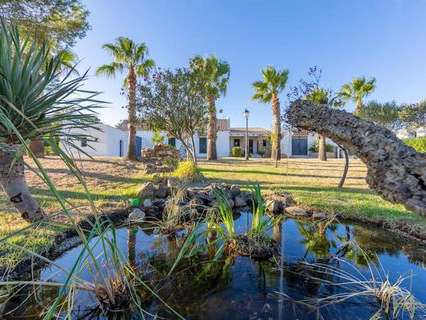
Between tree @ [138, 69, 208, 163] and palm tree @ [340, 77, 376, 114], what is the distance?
13.2m

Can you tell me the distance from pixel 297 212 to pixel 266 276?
3.34 meters

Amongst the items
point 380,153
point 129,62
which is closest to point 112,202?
point 380,153

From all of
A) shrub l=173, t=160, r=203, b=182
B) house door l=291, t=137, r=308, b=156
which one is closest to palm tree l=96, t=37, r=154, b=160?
shrub l=173, t=160, r=203, b=182

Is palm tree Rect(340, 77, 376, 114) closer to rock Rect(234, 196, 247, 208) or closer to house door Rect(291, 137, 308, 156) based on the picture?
house door Rect(291, 137, 308, 156)

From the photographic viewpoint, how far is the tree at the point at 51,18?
30.8 feet

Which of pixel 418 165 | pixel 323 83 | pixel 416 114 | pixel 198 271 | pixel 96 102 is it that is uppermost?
pixel 416 114

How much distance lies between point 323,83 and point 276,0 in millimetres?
4292

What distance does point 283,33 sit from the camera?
1402cm

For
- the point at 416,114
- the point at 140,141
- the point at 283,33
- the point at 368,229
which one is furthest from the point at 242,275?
the point at 416,114

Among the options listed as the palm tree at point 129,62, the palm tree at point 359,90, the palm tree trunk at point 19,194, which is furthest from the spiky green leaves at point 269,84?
the palm tree trunk at point 19,194

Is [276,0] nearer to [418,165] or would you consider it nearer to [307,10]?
[307,10]

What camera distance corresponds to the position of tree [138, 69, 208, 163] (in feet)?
41.7

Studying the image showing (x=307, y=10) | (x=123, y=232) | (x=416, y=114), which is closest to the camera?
(x=123, y=232)

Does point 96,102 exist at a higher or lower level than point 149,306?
higher
